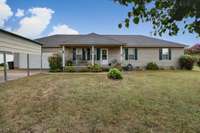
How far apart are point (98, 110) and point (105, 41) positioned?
17443 millimetres

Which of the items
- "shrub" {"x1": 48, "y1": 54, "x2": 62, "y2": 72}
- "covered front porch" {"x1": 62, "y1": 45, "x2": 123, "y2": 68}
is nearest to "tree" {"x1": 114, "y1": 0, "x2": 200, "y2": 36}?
"shrub" {"x1": 48, "y1": 54, "x2": 62, "y2": 72}

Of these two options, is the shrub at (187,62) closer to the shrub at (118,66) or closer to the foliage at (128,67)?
the foliage at (128,67)

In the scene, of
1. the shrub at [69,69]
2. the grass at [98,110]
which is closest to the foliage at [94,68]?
the shrub at [69,69]

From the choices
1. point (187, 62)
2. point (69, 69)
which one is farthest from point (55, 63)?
point (187, 62)

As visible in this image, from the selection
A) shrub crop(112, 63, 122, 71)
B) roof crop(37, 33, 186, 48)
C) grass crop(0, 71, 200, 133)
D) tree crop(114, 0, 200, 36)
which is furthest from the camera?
roof crop(37, 33, 186, 48)

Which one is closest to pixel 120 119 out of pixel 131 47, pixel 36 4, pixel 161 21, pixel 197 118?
pixel 197 118

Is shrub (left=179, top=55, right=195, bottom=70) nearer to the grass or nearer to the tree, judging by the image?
the grass

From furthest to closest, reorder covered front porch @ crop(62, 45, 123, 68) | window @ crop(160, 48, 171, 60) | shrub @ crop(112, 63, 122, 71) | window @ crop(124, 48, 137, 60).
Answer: window @ crop(160, 48, 171, 60)
window @ crop(124, 48, 137, 60)
covered front porch @ crop(62, 45, 123, 68)
shrub @ crop(112, 63, 122, 71)

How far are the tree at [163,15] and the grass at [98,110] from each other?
8.48ft

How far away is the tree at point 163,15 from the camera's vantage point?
471cm

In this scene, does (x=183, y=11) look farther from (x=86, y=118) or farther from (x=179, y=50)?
(x=179, y=50)

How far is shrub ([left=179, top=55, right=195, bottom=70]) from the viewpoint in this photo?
87.8 feet

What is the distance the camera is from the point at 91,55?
2628 centimetres

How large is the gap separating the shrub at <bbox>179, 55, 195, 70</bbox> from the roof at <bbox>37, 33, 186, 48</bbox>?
1.47 m
